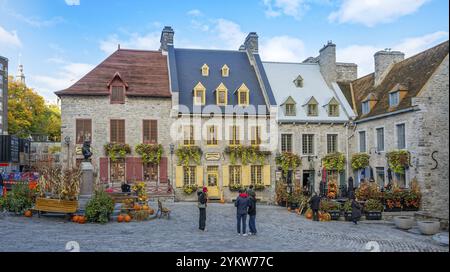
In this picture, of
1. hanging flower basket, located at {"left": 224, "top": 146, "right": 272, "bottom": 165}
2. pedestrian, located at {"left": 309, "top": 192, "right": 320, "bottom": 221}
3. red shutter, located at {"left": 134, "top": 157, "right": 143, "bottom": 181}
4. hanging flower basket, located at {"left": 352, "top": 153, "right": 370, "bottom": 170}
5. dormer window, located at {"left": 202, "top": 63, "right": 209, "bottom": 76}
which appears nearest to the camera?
pedestrian, located at {"left": 309, "top": 192, "right": 320, "bottom": 221}

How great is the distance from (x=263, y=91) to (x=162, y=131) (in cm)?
749

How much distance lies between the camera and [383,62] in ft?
90.7

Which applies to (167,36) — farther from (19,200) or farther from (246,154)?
(19,200)

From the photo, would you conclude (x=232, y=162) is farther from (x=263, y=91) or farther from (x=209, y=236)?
(x=209, y=236)

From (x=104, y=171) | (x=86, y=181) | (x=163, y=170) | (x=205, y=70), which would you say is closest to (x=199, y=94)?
(x=205, y=70)

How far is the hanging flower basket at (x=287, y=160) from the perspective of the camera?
26.3 m

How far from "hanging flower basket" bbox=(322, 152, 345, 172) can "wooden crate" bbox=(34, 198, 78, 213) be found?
17019 mm

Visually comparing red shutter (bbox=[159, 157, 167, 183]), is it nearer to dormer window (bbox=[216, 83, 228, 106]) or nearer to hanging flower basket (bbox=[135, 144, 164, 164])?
hanging flower basket (bbox=[135, 144, 164, 164])

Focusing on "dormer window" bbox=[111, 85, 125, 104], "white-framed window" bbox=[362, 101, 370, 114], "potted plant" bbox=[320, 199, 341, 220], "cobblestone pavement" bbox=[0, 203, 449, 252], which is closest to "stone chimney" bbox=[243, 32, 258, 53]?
"white-framed window" bbox=[362, 101, 370, 114]

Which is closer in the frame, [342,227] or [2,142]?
[342,227]

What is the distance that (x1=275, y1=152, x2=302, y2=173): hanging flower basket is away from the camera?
26266mm
